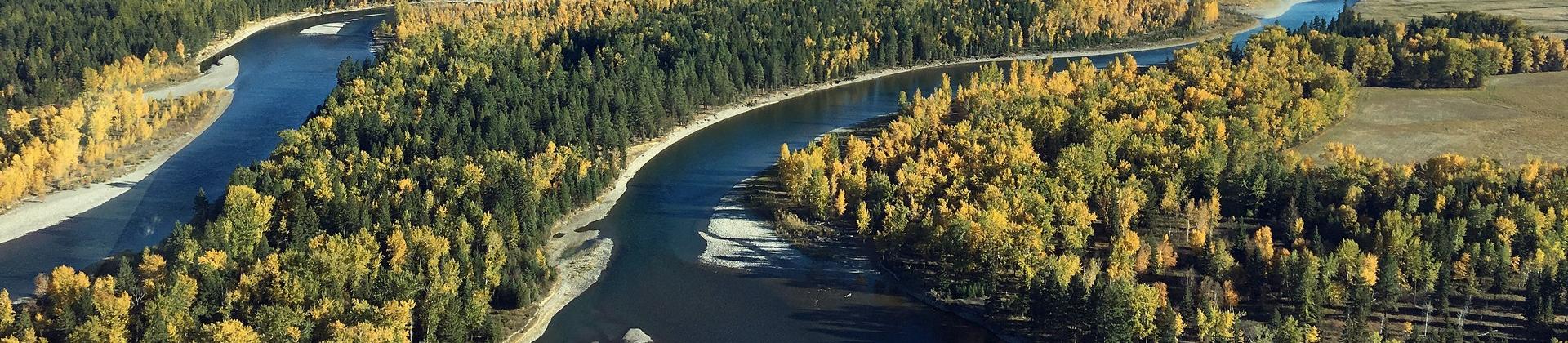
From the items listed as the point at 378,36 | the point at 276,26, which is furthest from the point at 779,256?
the point at 276,26

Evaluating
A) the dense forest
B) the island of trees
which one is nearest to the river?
the dense forest

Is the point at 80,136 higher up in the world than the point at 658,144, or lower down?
higher up

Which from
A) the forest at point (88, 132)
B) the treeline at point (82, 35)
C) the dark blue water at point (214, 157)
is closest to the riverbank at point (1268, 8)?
the dark blue water at point (214, 157)

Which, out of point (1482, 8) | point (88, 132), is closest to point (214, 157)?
point (88, 132)

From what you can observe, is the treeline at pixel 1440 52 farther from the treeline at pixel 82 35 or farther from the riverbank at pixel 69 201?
the treeline at pixel 82 35

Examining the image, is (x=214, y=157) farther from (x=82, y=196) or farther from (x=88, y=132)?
(x=82, y=196)
